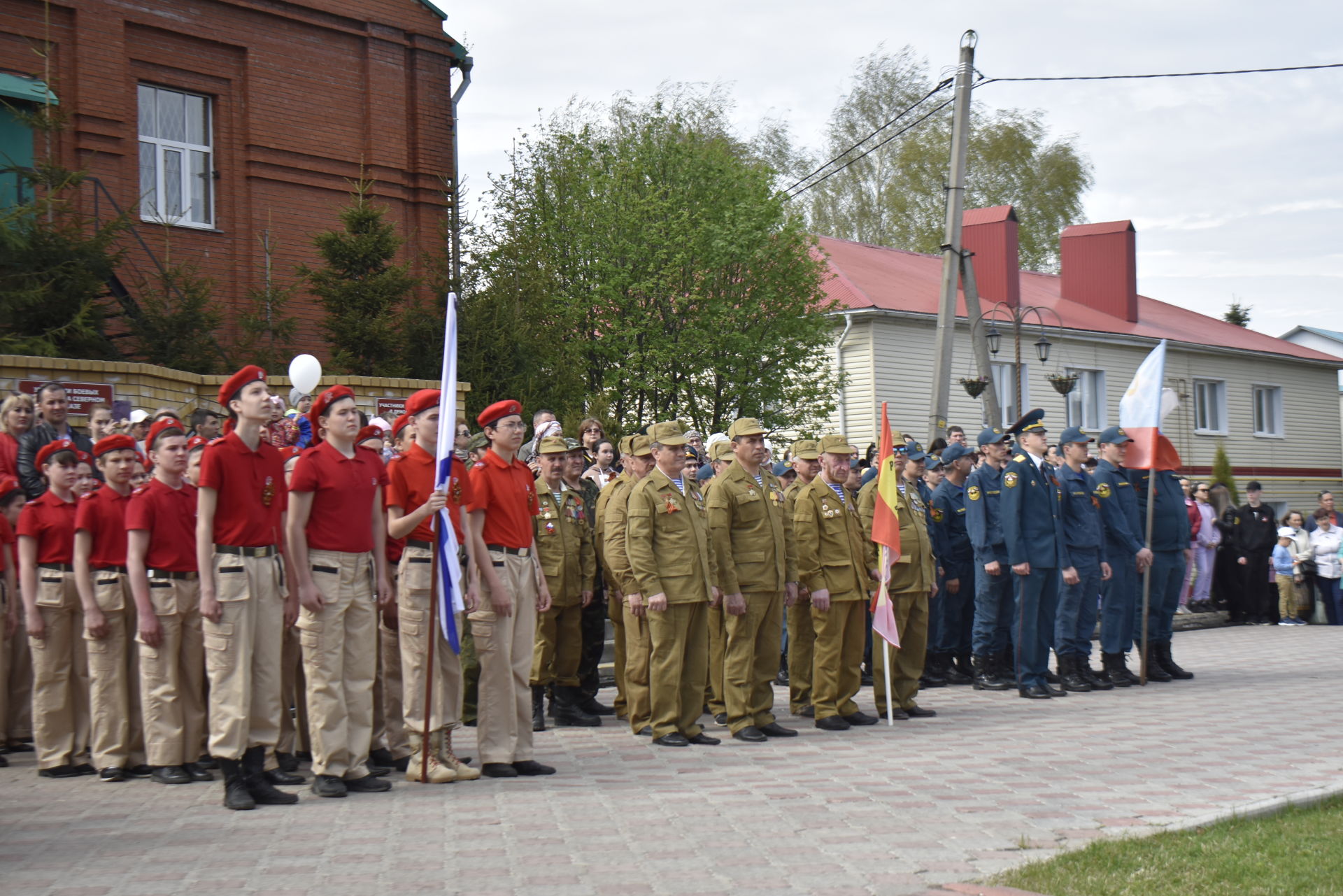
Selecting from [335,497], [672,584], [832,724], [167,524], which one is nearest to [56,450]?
[167,524]

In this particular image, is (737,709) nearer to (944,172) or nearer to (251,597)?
(251,597)

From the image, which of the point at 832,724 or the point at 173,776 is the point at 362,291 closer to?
the point at 832,724

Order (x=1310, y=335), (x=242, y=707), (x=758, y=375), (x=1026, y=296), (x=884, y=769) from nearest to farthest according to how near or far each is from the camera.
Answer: (x=242, y=707), (x=884, y=769), (x=758, y=375), (x=1026, y=296), (x=1310, y=335)

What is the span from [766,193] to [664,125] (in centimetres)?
254

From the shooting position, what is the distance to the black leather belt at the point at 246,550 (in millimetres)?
6852

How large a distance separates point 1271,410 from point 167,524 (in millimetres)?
41997

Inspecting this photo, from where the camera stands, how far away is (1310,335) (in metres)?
69.3

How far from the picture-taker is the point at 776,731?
9.27m

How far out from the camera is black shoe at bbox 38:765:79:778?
8.02m

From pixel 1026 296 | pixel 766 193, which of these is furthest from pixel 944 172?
pixel 766 193

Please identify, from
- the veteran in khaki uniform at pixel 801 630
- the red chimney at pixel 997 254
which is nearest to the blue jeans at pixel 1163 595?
the veteran in khaki uniform at pixel 801 630

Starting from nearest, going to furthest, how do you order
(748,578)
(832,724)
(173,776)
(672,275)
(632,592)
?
(173,776)
(632,592)
(748,578)
(832,724)
(672,275)

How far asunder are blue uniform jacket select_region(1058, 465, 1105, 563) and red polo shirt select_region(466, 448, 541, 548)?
5676mm

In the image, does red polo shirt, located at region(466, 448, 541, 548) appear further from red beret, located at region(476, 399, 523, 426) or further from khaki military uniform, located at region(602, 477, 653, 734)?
khaki military uniform, located at region(602, 477, 653, 734)
